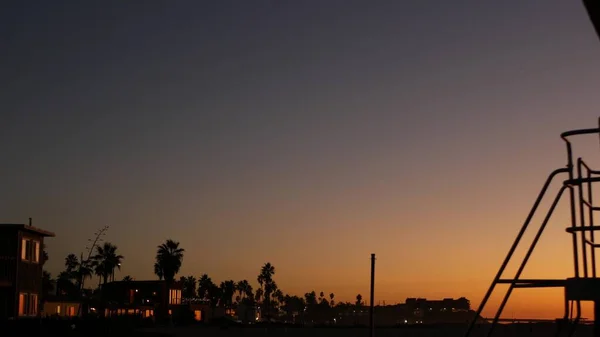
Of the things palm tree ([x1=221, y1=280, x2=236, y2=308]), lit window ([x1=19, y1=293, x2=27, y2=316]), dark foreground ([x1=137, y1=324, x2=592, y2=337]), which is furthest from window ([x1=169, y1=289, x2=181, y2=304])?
palm tree ([x1=221, y1=280, x2=236, y2=308])

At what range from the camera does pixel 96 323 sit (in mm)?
45312

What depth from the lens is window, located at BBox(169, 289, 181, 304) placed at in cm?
10775

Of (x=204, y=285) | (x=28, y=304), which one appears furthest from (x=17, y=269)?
(x=204, y=285)

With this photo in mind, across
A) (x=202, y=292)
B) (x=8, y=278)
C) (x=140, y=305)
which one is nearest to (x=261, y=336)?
(x=140, y=305)

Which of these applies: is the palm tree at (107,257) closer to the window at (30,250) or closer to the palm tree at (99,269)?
the palm tree at (99,269)

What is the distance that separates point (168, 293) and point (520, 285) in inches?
4011

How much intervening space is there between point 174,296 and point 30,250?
67302 mm

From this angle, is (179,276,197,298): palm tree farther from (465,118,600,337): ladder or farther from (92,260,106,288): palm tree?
(465,118,600,337): ladder

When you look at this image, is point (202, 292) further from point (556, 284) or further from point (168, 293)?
point (556, 284)

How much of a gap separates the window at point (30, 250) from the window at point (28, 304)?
208cm

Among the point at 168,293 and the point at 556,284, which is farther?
the point at 168,293

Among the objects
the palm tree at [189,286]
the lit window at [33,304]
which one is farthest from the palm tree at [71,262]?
the lit window at [33,304]

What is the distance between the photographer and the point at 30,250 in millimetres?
43531

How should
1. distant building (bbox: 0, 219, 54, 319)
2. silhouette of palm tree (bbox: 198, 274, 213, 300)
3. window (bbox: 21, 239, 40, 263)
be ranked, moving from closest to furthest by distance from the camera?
1. distant building (bbox: 0, 219, 54, 319)
2. window (bbox: 21, 239, 40, 263)
3. silhouette of palm tree (bbox: 198, 274, 213, 300)
